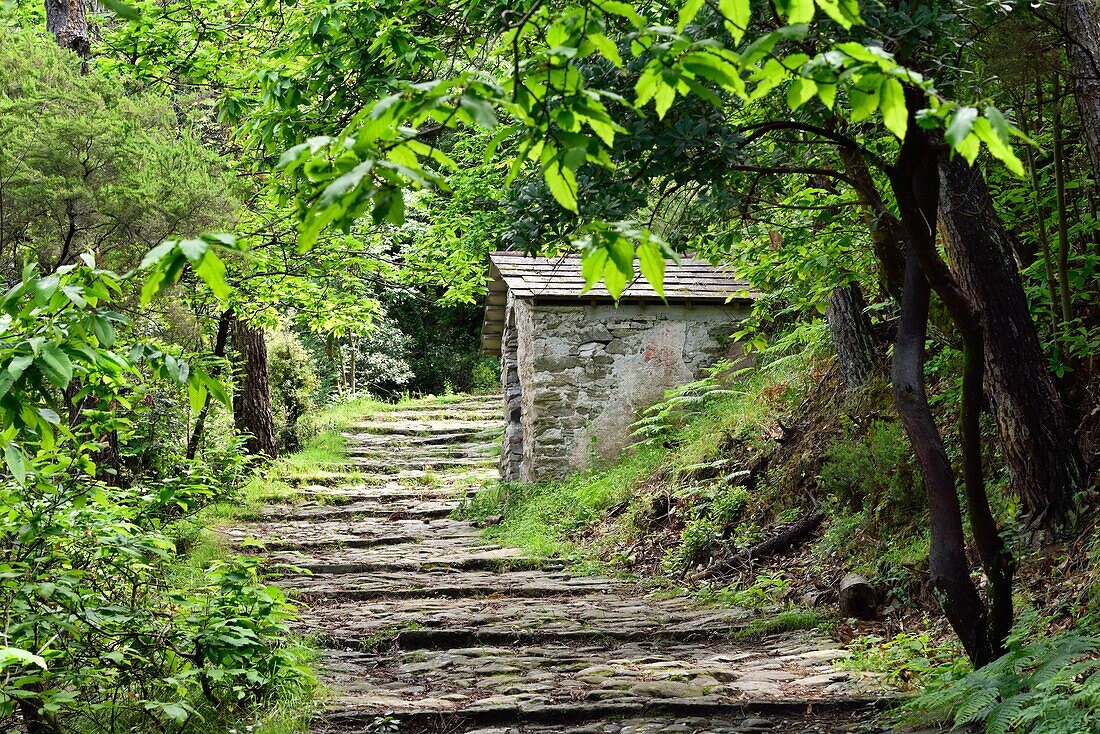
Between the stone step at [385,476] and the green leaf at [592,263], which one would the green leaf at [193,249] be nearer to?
the green leaf at [592,263]

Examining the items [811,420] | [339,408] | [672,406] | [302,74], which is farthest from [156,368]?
[339,408]

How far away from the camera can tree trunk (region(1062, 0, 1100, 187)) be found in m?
4.78

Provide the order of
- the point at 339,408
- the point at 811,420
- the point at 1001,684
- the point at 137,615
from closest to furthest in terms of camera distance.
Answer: the point at 1001,684
the point at 137,615
the point at 811,420
the point at 339,408

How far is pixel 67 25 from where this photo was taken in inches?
342

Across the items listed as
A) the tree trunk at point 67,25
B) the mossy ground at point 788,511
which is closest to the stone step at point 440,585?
the mossy ground at point 788,511

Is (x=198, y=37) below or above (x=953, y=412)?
above

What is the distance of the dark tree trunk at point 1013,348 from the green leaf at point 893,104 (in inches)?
146

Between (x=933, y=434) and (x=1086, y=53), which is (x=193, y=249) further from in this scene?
(x=1086, y=53)

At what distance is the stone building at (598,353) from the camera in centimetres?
1216

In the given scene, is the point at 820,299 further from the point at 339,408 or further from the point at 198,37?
the point at 339,408

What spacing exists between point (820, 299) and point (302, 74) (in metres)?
3.84

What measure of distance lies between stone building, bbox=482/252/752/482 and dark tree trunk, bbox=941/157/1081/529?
261 inches

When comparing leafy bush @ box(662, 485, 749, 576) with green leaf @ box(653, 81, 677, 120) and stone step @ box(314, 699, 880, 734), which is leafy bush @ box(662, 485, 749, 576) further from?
green leaf @ box(653, 81, 677, 120)

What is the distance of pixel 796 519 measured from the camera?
798 centimetres
